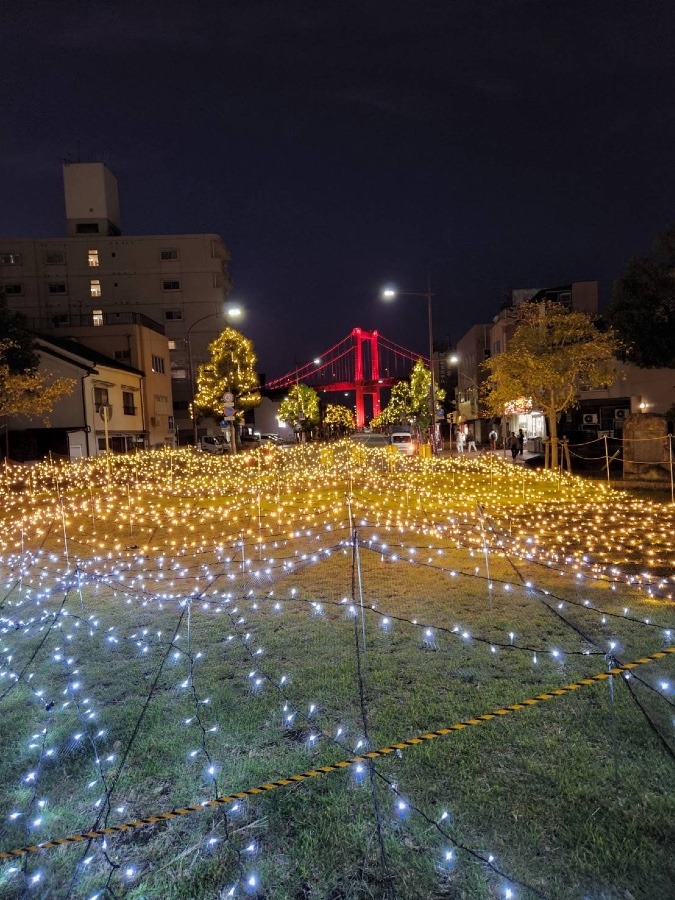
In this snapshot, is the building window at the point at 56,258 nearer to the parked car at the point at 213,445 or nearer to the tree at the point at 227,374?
the tree at the point at 227,374

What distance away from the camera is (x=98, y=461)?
25172 millimetres

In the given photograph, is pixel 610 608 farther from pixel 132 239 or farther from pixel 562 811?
pixel 132 239

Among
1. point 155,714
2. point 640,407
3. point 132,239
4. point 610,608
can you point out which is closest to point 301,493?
point 610,608

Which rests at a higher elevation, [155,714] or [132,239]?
[132,239]

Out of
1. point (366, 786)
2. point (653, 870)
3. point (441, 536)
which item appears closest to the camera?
point (653, 870)

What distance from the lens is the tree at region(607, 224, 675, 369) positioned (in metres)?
20.8

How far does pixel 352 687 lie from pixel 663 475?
1414 centimetres

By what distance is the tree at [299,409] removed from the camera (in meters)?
70.1

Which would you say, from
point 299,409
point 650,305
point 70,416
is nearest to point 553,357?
point 650,305

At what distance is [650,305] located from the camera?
2111 centimetres

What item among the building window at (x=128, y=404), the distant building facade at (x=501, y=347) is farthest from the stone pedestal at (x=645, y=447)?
the building window at (x=128, y=404)

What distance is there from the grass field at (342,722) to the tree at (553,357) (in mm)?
10501

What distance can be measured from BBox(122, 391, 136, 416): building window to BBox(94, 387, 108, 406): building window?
2.38 meters

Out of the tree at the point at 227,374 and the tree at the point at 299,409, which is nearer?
the tree at the point at 227,374
